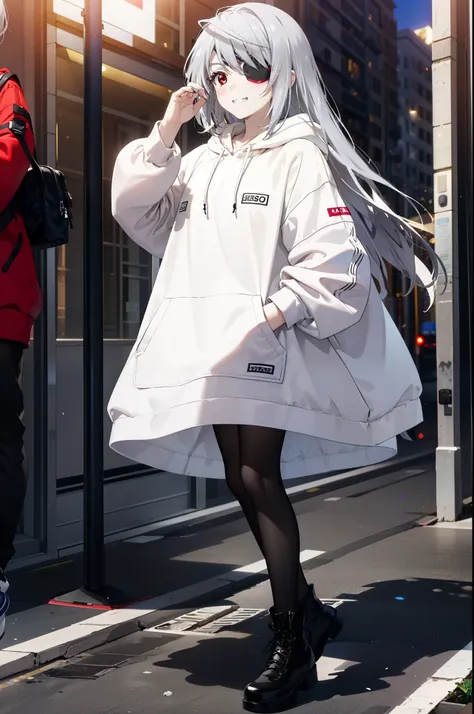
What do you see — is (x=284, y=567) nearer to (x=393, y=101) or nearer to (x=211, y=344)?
(x=211, y=344)

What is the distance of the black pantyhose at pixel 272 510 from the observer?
117 inches

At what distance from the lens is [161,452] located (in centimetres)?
344

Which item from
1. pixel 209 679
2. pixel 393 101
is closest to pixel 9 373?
pixel 209 679

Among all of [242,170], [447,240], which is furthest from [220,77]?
[447,240]

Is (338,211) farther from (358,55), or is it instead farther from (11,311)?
(358,55)

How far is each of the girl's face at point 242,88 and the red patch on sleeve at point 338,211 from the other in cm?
45

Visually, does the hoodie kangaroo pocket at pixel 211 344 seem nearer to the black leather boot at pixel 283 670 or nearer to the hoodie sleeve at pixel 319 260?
the hoodie sleeve at pixel 319 260

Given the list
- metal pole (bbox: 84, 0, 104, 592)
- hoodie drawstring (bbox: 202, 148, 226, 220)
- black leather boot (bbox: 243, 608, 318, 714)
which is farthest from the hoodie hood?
black leather boot (bbox: 243, 608, 318, 714)

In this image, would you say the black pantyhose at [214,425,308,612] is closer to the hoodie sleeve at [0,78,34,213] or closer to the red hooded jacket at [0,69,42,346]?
the red hooded jacket at [0,69,42,346]

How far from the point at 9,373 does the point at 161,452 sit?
2.09 ft

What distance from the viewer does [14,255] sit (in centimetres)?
304

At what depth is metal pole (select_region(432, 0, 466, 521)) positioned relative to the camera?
645cm

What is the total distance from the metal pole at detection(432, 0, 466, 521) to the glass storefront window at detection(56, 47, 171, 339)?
185 centimetres

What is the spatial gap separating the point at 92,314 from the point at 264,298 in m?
1.43
